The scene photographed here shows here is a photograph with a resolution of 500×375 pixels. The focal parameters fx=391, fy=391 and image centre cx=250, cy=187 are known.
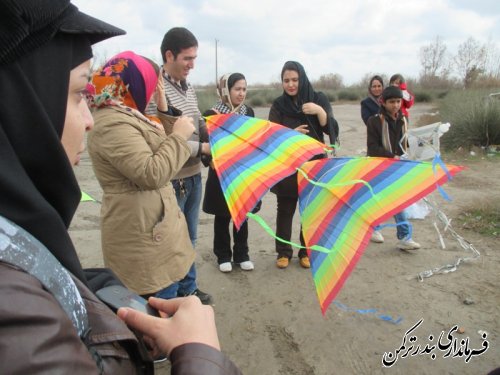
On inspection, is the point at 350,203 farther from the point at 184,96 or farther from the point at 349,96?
Result: the point at 349,96

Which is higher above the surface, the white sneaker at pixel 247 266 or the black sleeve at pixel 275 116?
the black sleeve at pixel 275 116

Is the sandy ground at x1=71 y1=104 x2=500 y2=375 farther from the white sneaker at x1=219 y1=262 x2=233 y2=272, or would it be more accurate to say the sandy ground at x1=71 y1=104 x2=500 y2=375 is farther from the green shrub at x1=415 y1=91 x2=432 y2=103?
the green shrub at x1=415 y1=91 x2=432 y2=103

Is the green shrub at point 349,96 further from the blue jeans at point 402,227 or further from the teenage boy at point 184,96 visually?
the teenage boy at point 184,96

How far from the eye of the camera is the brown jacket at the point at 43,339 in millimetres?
546

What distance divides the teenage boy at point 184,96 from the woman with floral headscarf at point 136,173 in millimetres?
616

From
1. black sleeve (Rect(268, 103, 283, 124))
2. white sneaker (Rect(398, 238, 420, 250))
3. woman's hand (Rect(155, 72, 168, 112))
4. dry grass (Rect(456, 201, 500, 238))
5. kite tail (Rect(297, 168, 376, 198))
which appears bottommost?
white sneaker (Rect(398, 238, 420, 250))

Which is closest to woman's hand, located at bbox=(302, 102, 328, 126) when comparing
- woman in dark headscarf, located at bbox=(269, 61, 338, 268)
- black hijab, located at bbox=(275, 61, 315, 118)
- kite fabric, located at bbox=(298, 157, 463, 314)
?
woman in dark headscarf, located at bbox=(269, 61, 338, 268)

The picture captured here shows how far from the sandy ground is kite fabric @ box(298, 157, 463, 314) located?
0.73m

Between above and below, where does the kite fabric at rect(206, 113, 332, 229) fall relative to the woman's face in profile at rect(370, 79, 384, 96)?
below

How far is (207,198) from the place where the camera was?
12.3 ft

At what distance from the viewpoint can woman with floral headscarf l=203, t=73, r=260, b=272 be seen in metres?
3.71

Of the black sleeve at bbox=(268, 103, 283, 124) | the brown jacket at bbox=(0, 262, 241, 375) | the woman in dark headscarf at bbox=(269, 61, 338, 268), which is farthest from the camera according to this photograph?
the black sleeve at bbox=(268, 103, 283, 124)

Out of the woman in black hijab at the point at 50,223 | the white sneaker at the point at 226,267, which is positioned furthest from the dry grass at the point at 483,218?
the woman in black hijab at the point at 50,223

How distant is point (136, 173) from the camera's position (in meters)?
2.02
